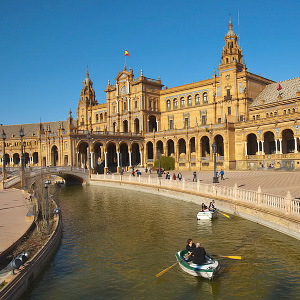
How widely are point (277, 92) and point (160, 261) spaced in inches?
1909

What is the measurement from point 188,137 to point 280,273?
47953mm

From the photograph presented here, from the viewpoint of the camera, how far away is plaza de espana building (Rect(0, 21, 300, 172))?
4822cm

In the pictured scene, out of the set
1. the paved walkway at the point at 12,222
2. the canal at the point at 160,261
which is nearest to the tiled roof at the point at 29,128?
the paved walkway at the point at 12,222

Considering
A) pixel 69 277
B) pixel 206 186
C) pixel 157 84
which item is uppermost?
pixel 157 84

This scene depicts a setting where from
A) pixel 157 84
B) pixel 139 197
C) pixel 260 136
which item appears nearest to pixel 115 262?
pixel 139 197

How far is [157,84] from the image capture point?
233 ft

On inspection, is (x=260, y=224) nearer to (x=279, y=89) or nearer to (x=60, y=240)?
(x=60, y=240)

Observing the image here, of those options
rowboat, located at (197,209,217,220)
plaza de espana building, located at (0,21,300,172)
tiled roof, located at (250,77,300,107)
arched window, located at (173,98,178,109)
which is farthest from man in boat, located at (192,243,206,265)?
arched window, located at (173,98,178,109)

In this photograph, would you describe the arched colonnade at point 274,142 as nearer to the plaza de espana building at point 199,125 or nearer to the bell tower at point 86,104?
the plaza de espana building at point 199,125

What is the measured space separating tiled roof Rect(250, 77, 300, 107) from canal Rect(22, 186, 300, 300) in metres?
37.8

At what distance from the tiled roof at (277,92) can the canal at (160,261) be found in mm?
37848

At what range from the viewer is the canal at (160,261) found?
10.5 metres

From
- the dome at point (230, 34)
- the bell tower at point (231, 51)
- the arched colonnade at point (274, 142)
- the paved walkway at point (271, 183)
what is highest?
the dome at point (230, 34)

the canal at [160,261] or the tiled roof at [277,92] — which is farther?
the tiled roof at [277,92]
